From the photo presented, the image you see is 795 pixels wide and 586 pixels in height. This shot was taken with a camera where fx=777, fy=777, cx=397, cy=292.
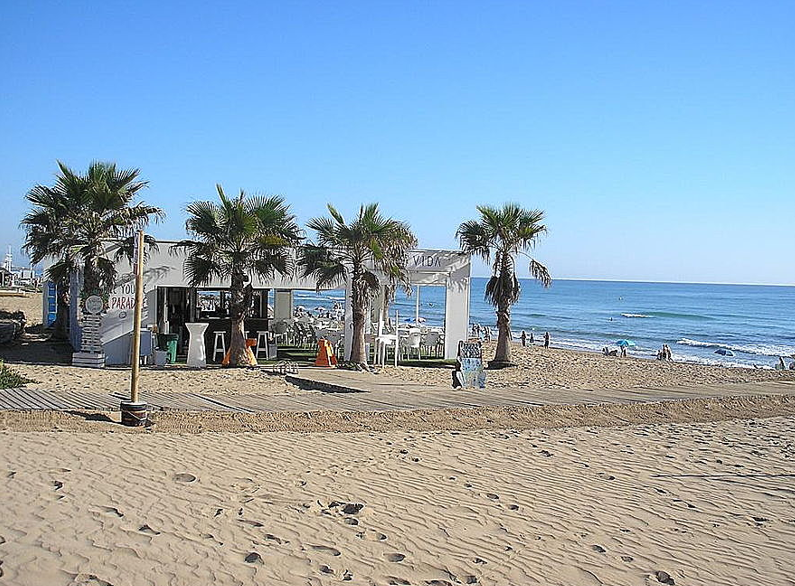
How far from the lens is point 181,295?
69.8 feet

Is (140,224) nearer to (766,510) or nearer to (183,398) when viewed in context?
(183,398)

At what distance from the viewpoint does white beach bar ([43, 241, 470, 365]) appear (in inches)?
657

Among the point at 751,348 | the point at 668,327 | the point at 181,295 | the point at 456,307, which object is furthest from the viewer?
the point at 668,327

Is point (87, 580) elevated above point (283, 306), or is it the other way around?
point (283, 306)

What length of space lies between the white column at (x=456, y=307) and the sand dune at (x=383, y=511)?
414 inches

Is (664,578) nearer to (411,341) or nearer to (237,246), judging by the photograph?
(237,246)

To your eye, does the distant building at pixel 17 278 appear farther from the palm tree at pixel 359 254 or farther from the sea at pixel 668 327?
the palm tree at pixel 359 254

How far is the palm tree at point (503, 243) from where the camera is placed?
18875 mm

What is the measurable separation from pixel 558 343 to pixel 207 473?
37.1 meters

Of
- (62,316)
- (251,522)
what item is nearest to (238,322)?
(62,316)

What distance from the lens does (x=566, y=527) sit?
18.1 ft

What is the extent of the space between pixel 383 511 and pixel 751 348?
135 ft

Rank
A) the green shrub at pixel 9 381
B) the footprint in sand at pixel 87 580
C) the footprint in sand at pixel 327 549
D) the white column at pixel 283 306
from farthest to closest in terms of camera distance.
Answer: the white column at pixel 283 306
the green shrub at pixel 9 381
the footprint in sand at pixel 327 549
the footprint in sand at pixel 87 580

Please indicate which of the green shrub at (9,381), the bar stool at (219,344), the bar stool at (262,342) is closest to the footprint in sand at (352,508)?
the green shrub at (9,381)
